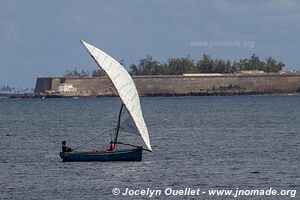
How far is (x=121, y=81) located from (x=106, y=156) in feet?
11.1

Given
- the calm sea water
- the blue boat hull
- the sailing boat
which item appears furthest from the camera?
the blue boat hull

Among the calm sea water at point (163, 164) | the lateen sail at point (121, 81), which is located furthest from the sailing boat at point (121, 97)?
the calm sea water at point (163, 164)

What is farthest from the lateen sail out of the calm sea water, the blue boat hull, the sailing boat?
the calm sea water

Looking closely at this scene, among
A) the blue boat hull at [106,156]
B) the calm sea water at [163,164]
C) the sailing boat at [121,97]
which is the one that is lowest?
the calm sea water at [163,164]

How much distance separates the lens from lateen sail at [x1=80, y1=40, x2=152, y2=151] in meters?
46.3

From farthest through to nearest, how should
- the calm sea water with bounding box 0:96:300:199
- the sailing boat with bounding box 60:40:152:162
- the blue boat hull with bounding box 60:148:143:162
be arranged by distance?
the blue boat hull with bounding box 60:148:143:162 → the sailing boat with bounding box 60:40:152:162 → the calm sea water with bounding box 0:96:300:199

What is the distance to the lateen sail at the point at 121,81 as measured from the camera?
46281 mm

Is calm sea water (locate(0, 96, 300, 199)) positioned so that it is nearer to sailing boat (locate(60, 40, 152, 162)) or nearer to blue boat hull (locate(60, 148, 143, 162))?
blue boat hull (locate(60, 148, 143, 162))

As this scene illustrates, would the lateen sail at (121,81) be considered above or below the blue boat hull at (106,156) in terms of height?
above

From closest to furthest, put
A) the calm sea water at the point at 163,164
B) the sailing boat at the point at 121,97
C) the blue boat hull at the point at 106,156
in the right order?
the calm sea water at the point at 163,164 < the sailing boat at the point at 121,97 < the blue boat hull at the point at 106,156

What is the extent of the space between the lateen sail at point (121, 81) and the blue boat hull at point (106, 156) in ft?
2.72

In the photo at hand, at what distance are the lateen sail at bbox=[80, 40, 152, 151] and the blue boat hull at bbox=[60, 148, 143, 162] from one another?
A: 32.7 inches

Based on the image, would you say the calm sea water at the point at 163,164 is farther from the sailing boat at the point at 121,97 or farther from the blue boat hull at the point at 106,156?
the sailing boat at the point at 121,97

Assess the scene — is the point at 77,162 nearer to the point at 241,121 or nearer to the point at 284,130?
the point at 284,130
